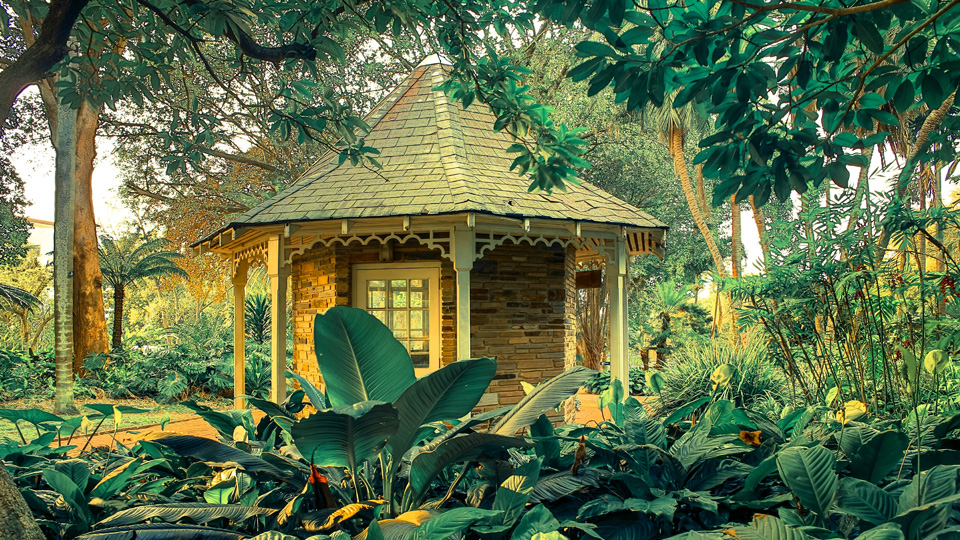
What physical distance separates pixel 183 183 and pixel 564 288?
13.4 m

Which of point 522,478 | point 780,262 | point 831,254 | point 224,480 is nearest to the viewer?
point 522,478

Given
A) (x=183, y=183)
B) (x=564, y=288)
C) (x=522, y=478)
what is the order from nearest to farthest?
(x=522, y=478) < (x=564, y=288) < (x=183, y=183)

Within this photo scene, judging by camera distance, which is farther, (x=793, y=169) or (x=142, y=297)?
(x=142, y=297)

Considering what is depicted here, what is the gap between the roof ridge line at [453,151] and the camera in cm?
836

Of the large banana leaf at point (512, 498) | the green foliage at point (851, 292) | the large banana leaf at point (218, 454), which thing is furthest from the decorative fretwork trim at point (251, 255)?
the large banana leaf at point (512, 498)

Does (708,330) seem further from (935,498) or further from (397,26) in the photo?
(935,498)

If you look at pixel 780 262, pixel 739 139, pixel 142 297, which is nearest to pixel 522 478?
pixel 739 139

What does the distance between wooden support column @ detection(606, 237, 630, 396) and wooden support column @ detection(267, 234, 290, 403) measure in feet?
15.2

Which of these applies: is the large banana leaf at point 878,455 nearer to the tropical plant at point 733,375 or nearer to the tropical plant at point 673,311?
the tropical plant at point 733,375

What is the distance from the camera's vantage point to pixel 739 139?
8.79ft

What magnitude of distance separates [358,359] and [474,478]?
A: 1.72 ft

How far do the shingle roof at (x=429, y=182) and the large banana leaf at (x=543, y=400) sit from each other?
6.01 meters

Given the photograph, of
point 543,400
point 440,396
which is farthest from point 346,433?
point 543,400

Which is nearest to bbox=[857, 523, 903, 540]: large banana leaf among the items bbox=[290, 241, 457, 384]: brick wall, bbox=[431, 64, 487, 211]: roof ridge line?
bbox=[431, 64, 487, 211]: roof ridge line
